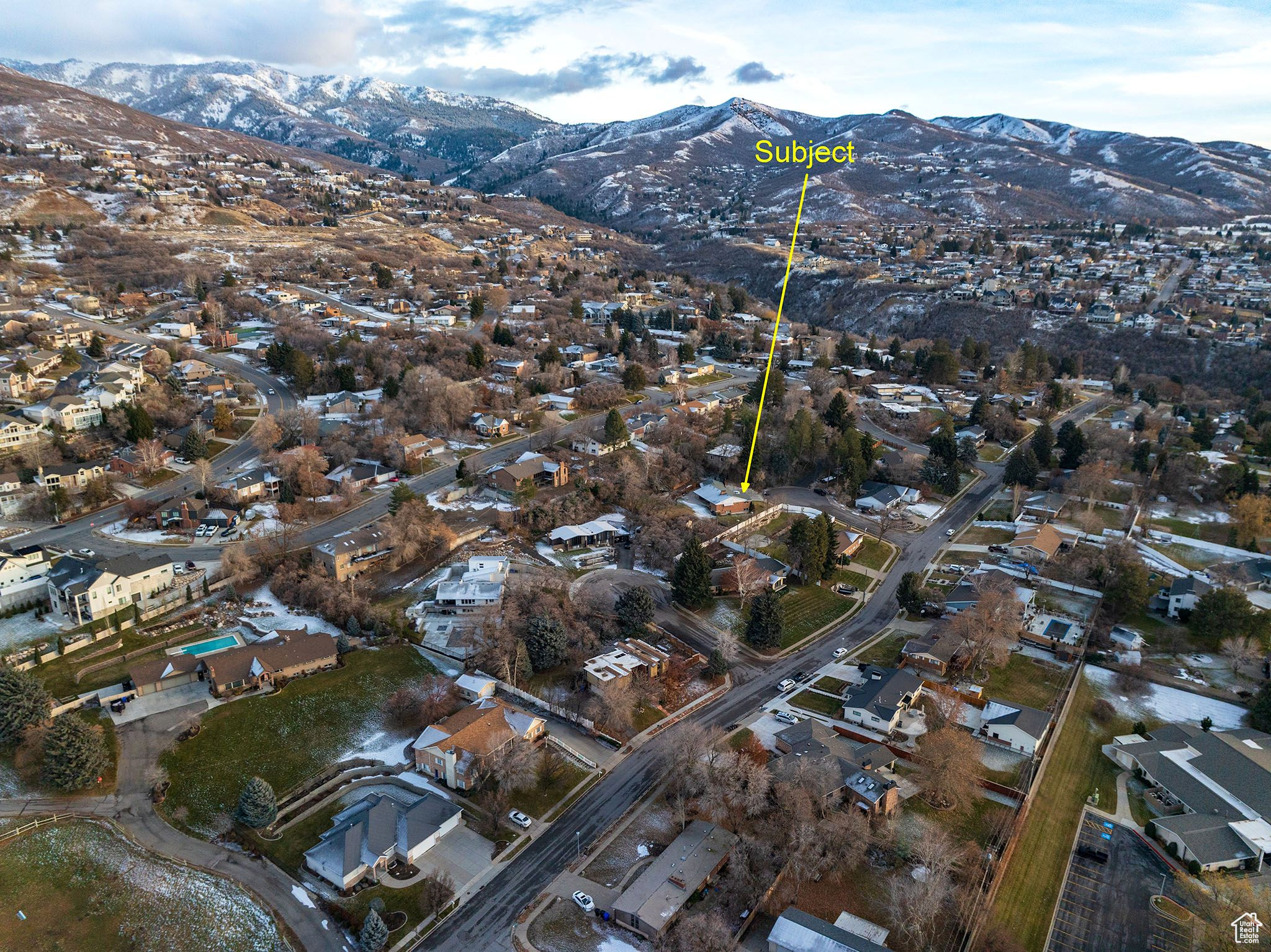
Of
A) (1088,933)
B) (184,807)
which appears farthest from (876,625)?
(184,807)

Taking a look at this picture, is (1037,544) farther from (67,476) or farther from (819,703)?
(67,476)

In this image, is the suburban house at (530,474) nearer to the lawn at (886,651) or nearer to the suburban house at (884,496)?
the suburban house at (884,496)

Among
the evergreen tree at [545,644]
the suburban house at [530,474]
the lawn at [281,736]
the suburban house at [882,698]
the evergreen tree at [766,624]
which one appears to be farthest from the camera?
the suburban house at [530,474]

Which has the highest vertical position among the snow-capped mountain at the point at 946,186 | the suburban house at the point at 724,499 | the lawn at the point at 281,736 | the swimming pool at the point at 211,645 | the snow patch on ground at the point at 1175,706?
the snow-capped mountain at the point at 946,186

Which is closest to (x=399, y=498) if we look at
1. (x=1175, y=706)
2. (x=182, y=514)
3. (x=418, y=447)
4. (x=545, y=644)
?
(x=418, y=447)

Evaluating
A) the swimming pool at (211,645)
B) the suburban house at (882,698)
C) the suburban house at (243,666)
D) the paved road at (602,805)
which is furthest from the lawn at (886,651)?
the swimming pool at (211,645)

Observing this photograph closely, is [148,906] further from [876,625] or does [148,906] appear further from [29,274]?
[29,274]

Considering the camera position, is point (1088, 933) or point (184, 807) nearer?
point (1088, 933)

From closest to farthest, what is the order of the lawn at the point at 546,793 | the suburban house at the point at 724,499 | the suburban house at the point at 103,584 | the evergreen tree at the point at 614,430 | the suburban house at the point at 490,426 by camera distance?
the lawn at the point at 546,793 → the suburban house at the point at 103,584 → the suburban house at the point at 724,499 → the evergreen tree at the point at 614,430 → the suburban house at the point at 490,426
